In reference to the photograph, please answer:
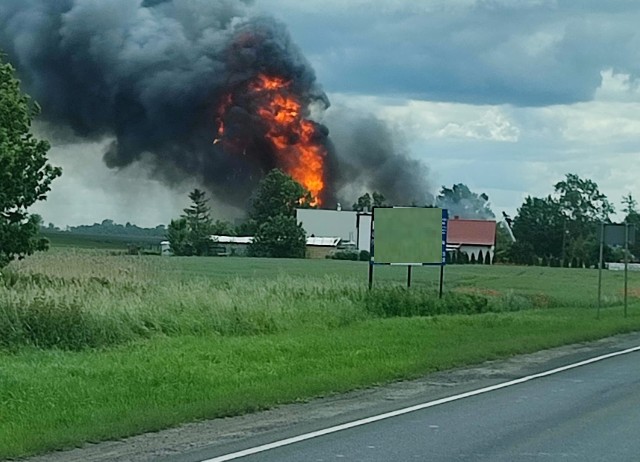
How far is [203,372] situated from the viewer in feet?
53.9

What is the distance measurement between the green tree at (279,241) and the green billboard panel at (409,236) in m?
54.7

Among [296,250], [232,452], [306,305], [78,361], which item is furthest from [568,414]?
[296,250]

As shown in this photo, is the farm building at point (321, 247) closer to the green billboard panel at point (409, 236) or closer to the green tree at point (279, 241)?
the green tree at point (279, 241)

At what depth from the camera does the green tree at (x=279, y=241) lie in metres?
93.0

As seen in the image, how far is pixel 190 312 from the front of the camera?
24.0m

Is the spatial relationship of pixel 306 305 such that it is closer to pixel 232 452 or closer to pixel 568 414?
pixel 568 414

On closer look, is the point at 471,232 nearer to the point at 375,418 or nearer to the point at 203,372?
the point at 203,372

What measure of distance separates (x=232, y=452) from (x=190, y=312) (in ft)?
44.7

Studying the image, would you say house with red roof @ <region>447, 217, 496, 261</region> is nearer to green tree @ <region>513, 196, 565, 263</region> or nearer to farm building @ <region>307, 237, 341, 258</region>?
green tree @ <region>513, 196, 565, 263</region>

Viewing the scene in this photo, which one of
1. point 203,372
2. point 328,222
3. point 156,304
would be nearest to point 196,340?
point 156,304

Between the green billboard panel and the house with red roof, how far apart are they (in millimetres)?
74192

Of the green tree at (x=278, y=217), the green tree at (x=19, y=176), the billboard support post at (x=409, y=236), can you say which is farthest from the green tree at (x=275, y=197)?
the green tree at (x=19, y=176)

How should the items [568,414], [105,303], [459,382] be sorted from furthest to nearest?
[105,303] → [459,382] → [568,414]

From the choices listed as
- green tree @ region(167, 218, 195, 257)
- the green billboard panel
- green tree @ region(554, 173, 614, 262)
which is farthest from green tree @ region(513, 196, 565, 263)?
the green billboard panel
